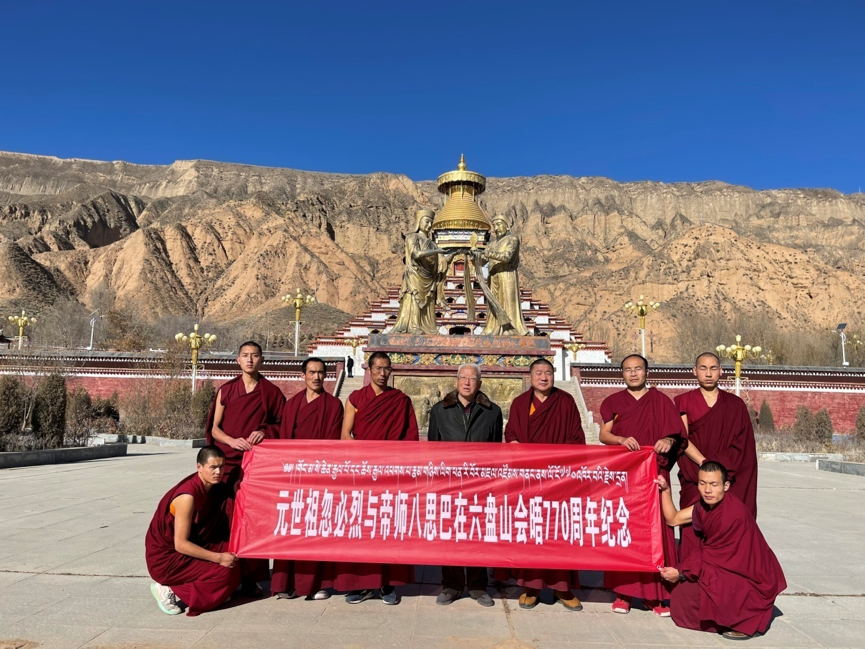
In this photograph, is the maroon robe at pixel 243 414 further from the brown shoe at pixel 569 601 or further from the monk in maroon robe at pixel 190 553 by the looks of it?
the brown shoe at pixel 569 601

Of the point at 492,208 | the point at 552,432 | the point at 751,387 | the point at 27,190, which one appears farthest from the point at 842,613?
the point at 27,190

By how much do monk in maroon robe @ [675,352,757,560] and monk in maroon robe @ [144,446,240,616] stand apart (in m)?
3.37

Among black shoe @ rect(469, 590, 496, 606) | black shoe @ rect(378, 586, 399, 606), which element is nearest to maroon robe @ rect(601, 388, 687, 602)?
black shoe @ rect(469, 590, 496, 606)

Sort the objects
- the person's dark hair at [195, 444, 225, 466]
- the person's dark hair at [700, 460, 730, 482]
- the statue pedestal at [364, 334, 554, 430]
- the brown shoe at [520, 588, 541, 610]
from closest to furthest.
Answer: the person's dark hair at [700, 460, 730, 482]
the person's dark hair at [195, 444, 225, 466]
the brown shoe at [520, 588, 541, 610]
the statue pedestal at [364, 334, 554, 430]

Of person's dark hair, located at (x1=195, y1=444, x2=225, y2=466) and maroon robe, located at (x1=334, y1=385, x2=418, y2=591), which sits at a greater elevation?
maroon robe, located at (x1=334, y1=385, x2=418, y2=591)

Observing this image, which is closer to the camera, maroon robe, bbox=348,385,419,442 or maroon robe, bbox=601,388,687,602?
maroon robe, bbox=601,388,687,602

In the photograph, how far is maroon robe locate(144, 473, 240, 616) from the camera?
3.80m

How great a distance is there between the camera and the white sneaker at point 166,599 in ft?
12.5

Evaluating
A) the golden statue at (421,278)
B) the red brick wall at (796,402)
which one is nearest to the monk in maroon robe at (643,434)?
the golden statue at (421,278)

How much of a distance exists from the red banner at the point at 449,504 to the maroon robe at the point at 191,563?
0.21m

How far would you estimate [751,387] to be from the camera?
23.8m

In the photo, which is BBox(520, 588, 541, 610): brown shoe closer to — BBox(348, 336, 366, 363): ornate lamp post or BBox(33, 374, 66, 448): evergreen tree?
BBox(33, 374, 66, 448): evergreen tree

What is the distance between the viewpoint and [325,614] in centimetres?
384

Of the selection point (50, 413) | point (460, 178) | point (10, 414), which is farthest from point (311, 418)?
point (460, 178)
